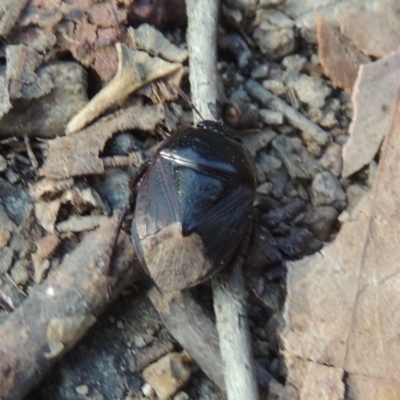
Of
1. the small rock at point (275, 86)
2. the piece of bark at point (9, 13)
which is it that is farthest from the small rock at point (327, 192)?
the piece of bark at point (9, 13)

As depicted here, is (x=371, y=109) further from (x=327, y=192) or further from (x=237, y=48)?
(x=237, y=48)

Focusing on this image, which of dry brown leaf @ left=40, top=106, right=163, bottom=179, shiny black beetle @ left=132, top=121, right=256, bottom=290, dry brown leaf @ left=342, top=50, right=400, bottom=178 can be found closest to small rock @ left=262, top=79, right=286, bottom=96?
dry brown leaf @ left=342, top=50, right=400, bottom=178

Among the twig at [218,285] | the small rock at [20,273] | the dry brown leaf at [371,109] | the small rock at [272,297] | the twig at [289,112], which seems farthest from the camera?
the twig at [289,112]

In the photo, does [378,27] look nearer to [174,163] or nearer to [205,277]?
[174,163]

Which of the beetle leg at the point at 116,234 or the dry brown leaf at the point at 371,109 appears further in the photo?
the dry brown leaf at the point at 371,109

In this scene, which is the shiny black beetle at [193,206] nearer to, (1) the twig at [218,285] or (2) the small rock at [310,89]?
(1) the twig at [218,285]

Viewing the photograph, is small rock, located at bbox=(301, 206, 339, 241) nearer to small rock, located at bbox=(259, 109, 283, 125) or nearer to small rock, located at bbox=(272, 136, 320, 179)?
small rock, located at bbox=(272, 136, 320, 179)

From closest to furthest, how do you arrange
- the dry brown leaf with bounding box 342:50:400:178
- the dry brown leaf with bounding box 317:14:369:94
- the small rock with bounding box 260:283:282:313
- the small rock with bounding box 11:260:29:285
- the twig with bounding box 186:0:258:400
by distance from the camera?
the twig with bounding box 186:0:258:400, the small rock with bounding box 11:260:29:285, the small rock with bounding box 260:283:282:313, the dry brown leaf with bounding box 342:50:400:178, the dry brown leaf with bounding box 317:14:369:94
